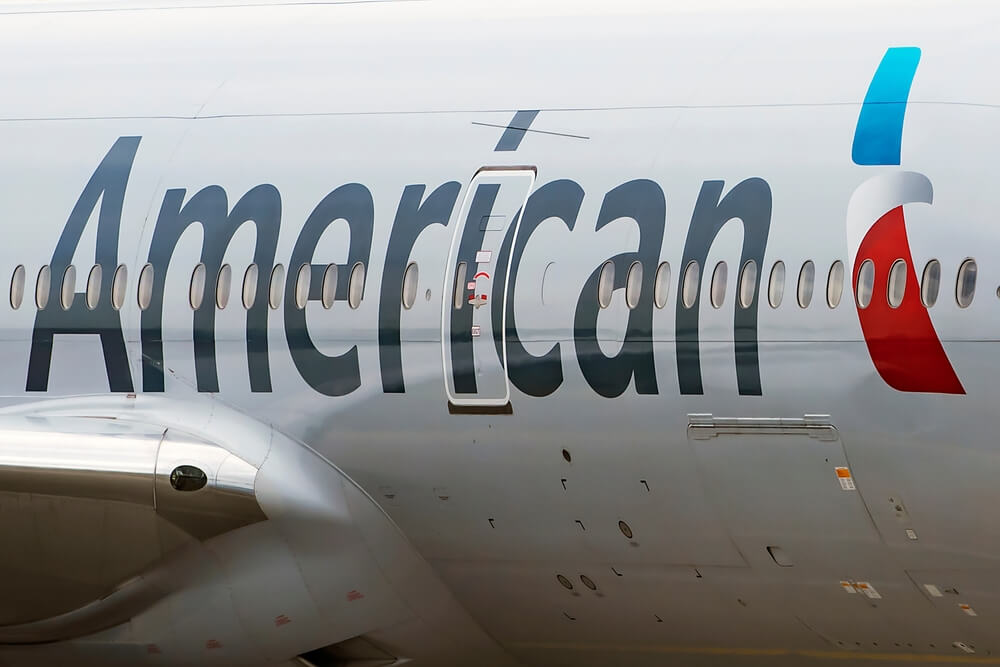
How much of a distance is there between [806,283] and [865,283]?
0.26 m

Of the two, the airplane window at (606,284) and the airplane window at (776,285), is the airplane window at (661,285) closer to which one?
the airplane window at (606,284)

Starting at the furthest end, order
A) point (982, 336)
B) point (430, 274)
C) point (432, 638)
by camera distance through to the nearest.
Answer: point (432, 638), point (430, 274), point (982, 336)

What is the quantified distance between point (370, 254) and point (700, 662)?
9.11 feet

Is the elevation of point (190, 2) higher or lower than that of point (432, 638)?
higher

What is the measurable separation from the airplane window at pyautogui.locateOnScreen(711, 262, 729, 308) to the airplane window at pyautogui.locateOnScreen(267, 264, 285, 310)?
7.39 ft

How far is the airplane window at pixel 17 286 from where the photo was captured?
24.9 ft

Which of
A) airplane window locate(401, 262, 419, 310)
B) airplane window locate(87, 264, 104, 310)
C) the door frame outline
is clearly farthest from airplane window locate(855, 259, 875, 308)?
airplane window locate(87, 264, 104, 310)

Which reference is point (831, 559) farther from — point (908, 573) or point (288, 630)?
point (288, 630)

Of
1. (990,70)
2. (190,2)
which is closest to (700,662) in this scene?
(990,70)

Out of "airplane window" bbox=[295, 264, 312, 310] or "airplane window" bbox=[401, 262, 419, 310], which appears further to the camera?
"airplane window" bbox=[295, 264, 312, 310]

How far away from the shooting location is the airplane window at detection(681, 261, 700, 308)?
21.3ft

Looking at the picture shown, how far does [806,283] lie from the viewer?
6289 mm

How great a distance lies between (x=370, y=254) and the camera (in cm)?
708

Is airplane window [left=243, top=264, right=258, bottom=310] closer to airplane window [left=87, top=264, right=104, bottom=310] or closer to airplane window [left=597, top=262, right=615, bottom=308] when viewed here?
airplane window [left=87, top=264, right=104, bottom=310]
